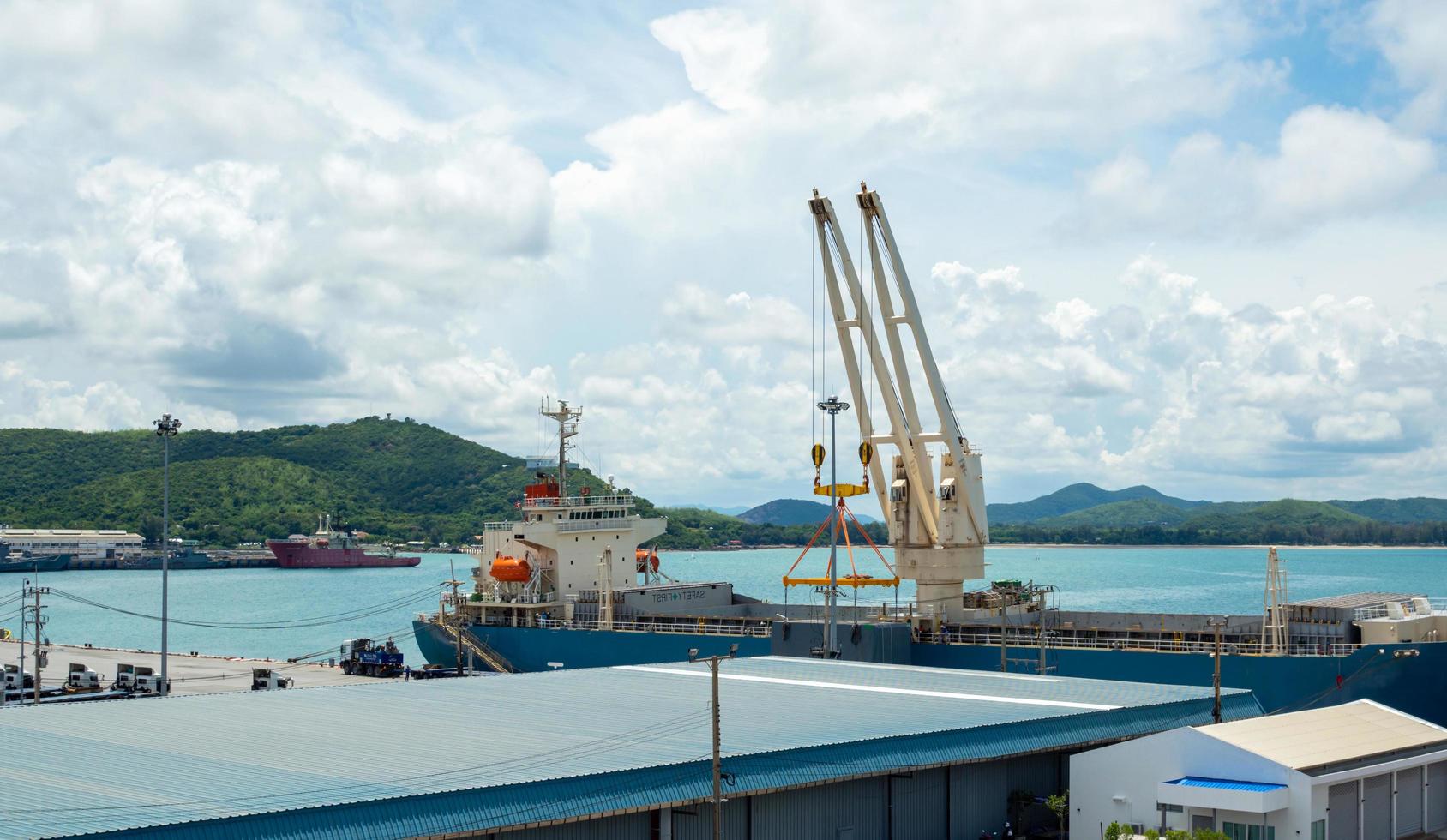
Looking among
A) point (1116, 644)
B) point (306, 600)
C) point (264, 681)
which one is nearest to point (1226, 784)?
point (1116, 644)

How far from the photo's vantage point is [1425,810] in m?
27.0

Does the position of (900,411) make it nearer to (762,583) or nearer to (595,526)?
(595,526)

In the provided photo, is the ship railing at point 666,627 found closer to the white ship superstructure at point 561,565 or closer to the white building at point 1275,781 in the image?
the white ship superstructure at point 561,565

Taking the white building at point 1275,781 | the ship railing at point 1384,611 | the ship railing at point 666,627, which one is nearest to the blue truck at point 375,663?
the ship railing at point 666,627

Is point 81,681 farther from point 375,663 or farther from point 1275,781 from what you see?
point 1275,781

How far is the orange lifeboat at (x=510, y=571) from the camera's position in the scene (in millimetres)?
54875

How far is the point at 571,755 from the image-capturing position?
74.8ft

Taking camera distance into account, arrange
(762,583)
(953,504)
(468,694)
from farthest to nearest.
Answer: (762,583)
(953,504)
(468,694)

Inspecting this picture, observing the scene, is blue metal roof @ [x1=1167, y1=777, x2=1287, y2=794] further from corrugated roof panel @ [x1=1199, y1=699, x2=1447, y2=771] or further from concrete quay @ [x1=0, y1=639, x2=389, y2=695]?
concrete quay @ [x1=0, y1=639, x2=389, y2=695]

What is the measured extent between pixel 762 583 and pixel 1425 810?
165719 mm

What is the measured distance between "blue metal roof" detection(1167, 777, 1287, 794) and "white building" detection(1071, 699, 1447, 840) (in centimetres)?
2

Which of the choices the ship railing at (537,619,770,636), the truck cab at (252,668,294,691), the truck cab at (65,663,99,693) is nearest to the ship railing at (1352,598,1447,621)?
the ship railing at (537,619,770,636)

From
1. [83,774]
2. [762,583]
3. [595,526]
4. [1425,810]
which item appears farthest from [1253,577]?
[83,774]

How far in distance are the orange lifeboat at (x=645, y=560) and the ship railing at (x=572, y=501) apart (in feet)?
9.17
